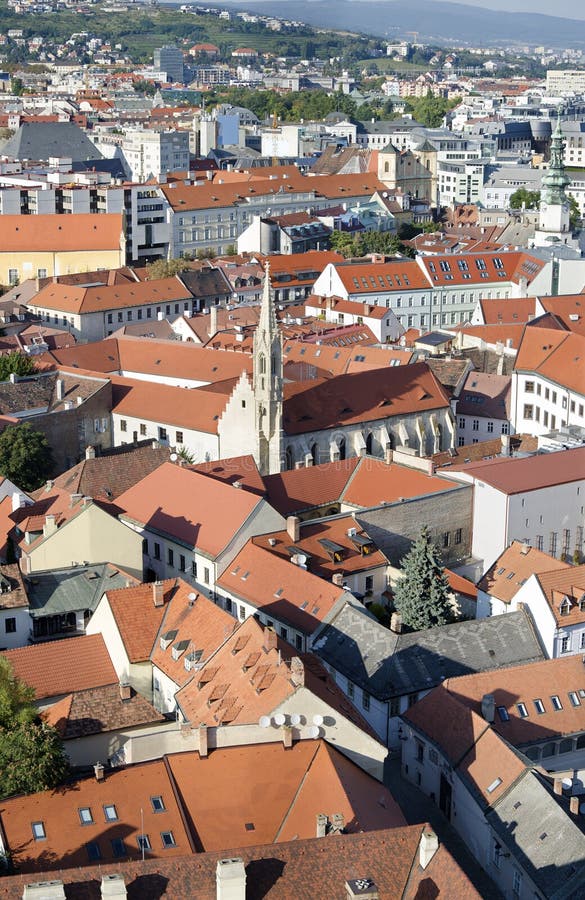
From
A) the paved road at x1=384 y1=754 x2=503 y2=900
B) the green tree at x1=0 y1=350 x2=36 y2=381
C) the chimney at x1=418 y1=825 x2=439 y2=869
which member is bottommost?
the paved road at x1=384 y1=754 x2=503 y2=900

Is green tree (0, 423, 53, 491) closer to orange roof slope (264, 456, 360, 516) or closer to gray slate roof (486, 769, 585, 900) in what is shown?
orange roof slope (264, 456, 360, 516)

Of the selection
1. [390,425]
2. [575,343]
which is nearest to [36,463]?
[390,425]

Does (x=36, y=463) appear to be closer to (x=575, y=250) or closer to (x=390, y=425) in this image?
(x=390, y=425)

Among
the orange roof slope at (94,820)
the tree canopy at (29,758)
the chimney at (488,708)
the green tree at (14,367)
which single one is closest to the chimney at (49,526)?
the tree canopy at (29,758)

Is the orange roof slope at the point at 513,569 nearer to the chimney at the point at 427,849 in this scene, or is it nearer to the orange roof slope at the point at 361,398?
the orange roof slope at the point at 361,398

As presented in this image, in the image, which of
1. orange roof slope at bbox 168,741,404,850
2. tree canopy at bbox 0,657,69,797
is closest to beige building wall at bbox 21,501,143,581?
tree canopy at bbox 0,657,69,797
